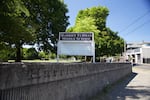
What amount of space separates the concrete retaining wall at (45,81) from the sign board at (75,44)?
9.33 metres

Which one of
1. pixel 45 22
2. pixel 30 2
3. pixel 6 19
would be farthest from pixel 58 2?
pixel 6 19

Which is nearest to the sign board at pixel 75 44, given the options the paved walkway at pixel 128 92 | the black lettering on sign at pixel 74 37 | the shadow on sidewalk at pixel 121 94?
the black lettering on sign at pixel 74 37

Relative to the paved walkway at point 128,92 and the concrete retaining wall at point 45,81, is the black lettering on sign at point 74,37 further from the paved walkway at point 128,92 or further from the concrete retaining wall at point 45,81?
the concrete retaining wall at point 45,81

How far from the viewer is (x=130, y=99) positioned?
46.9 ft

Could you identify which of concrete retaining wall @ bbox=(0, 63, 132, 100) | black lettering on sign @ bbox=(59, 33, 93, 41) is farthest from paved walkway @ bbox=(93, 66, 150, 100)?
black lettering on sign @ bbox=(59, 33, 93, 41)

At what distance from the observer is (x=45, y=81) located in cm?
773

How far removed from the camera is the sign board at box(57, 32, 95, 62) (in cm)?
2311


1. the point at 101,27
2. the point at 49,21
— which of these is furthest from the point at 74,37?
the point at 101,27

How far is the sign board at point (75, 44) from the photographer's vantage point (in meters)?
23.1

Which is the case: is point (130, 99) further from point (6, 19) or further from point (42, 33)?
point (42, 33)

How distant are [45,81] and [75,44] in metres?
15.7

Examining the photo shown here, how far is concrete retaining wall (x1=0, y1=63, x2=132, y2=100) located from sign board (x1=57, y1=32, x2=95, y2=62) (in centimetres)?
933

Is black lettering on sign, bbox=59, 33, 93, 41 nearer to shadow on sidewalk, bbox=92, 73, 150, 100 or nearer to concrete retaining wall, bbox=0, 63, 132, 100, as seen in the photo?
shadow on sidewalk, bbox=92, 73, 150, 100

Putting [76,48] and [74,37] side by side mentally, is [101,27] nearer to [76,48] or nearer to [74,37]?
[76,48]
